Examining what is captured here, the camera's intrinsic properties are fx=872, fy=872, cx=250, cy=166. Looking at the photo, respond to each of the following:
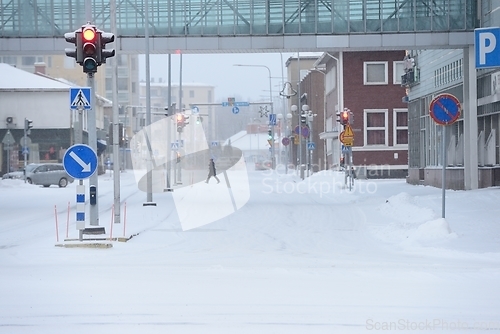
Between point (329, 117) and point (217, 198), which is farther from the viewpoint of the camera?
point (329, 117)

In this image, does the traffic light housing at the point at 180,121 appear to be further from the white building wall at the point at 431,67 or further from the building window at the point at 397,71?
the building window at the point at 397,71

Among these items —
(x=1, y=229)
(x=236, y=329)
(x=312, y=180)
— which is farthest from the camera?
(x=312, y=180)

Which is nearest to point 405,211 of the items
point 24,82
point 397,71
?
point 397,71

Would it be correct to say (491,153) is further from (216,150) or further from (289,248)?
(216,150)

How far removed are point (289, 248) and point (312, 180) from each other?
38.7 metres

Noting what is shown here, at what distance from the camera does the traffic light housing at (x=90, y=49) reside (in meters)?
17.4

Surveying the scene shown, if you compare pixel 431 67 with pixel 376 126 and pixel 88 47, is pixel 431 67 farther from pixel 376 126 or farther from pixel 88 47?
pixel 88 47

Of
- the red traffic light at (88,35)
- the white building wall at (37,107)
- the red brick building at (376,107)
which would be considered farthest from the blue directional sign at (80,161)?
the white building wall at (37,107)

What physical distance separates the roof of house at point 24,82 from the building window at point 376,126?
26888 millimetres

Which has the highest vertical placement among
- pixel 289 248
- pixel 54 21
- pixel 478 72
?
pixel 54 21

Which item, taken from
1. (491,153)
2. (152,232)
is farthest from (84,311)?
(491,153)

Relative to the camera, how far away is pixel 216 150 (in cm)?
12362

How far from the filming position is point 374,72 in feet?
204

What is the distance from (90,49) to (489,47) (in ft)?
25.6
